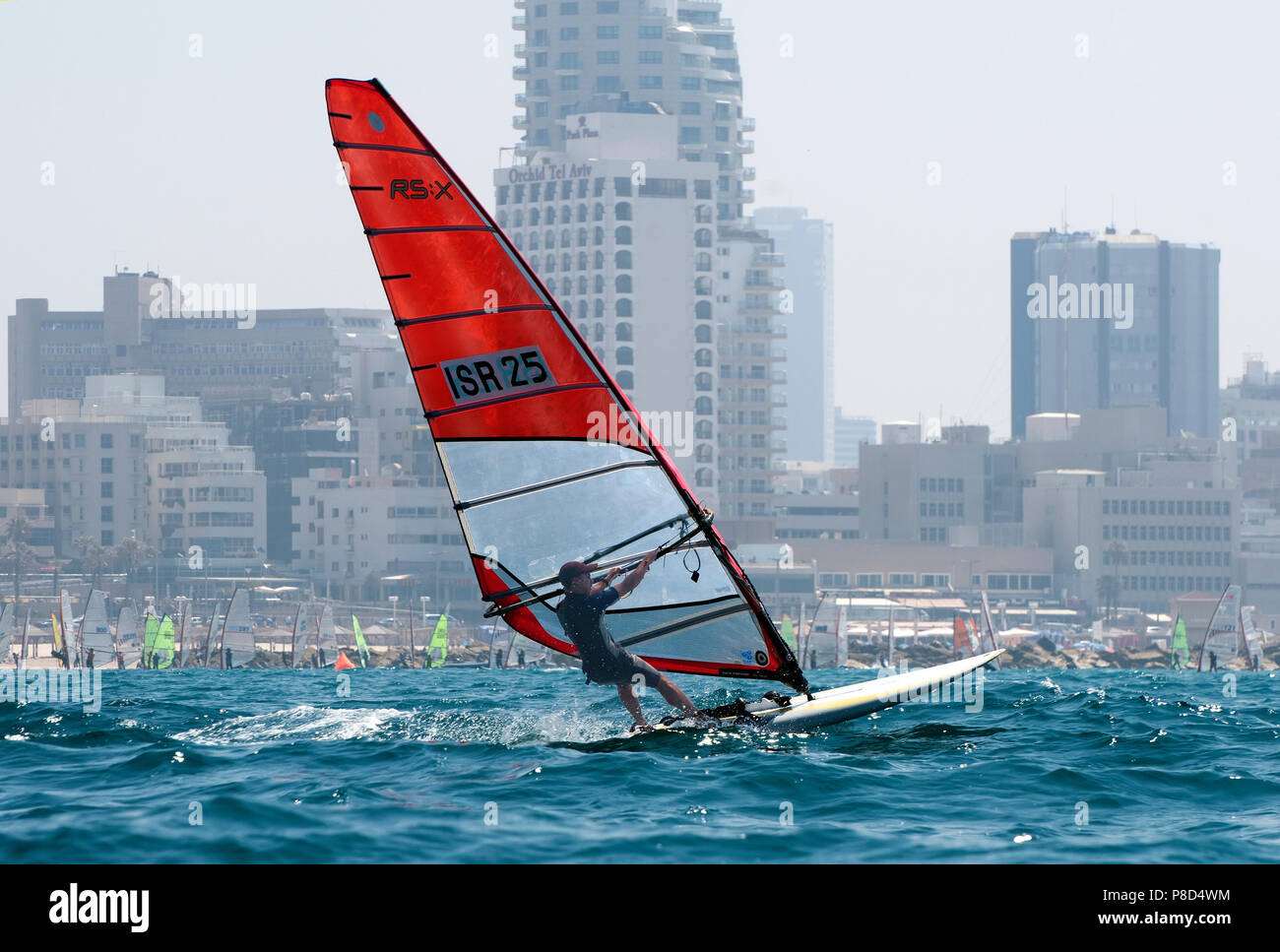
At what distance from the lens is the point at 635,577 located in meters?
14.4

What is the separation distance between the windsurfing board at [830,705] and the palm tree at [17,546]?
13242 centimetres

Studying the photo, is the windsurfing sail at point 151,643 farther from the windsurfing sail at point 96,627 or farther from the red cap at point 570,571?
the red cap at point 570,571

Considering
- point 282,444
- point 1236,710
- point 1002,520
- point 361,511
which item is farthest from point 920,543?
point 1236,710

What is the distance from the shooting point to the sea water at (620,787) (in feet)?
33.5

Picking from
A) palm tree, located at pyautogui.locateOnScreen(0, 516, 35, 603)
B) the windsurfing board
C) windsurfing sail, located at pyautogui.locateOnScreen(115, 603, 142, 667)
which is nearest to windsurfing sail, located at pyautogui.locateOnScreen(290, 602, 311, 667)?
windsurfing sail, located at pyautogui.locateOnScreen(115, 603, 142, 667)

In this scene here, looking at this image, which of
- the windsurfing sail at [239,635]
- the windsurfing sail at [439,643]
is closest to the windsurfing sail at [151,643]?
the windsurfing sail at [239,635]

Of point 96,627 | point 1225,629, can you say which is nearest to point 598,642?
point 1225,629

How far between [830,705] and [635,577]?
2393mm

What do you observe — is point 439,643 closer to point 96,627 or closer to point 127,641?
point 127,641

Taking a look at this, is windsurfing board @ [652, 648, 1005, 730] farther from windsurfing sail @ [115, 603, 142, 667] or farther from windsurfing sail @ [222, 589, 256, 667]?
windsurfing sail @ [115, 603, 142, 667]

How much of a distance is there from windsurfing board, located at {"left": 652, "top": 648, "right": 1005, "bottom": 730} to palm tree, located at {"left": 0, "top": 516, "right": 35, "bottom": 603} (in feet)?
434

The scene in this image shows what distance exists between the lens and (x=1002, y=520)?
156 meters

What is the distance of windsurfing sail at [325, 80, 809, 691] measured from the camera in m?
13.6
